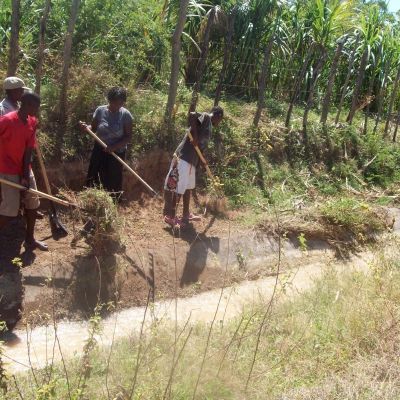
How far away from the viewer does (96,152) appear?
18.6 ft

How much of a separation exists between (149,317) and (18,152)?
192 centimetres

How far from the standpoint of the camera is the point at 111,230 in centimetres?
536

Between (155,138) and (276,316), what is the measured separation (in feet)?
10.8

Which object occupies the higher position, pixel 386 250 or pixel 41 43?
pixel 41 43

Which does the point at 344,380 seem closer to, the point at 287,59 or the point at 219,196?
the point at 219,196

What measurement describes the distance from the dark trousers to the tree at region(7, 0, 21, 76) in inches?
49.8

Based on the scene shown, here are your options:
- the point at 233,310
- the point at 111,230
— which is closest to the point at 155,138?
the point at 111,230

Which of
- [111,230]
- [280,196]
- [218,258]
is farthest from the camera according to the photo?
[280,196]

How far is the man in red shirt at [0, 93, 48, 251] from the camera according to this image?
15.2 feet

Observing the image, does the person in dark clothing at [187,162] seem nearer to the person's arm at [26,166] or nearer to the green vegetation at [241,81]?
the green vegetation at [241,81]

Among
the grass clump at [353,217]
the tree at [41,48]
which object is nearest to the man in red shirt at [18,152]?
the tree at [41,48]

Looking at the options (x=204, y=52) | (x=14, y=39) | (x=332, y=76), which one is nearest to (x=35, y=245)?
(x=14, y=39)

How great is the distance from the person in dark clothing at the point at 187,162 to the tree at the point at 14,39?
1.93 metres

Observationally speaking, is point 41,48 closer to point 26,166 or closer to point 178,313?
point 26,166
